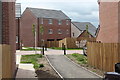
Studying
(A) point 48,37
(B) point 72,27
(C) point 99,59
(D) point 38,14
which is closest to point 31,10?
(D) point 38,14

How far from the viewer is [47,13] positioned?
63719 millimetres

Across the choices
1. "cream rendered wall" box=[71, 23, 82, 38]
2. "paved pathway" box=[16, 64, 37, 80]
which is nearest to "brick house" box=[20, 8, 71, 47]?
"cream rendered wall" box=[71, 23, 82, 38]

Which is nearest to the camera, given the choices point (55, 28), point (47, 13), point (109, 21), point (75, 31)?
point (109, 21)

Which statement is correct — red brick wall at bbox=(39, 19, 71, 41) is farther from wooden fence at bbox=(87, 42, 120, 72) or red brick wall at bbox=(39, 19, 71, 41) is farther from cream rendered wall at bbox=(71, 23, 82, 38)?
wooden fence at bbox=(87, 42, 120, 72)

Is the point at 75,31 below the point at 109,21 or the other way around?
the other way around

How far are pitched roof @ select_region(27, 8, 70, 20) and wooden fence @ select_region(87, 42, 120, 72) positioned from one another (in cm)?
4301

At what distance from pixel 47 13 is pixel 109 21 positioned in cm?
4215

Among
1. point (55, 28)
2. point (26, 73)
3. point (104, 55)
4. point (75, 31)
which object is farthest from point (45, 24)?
point (26, 73)

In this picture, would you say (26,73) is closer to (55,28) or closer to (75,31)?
(55,28)

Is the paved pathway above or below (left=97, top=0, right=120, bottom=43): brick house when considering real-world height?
below

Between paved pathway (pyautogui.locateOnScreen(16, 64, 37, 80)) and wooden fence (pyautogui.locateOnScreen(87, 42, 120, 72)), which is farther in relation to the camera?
wooden fence (pyautogui.locateOnScreen(87, 42, 120, 72))

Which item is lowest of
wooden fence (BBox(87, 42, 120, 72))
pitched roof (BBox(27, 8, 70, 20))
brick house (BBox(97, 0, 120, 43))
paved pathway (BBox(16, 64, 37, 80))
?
paved pathway (BBox(16, 64, 37, 80))

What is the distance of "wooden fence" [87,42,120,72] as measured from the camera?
1451 centimetres

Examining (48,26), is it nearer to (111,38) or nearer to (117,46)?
(111,38)
